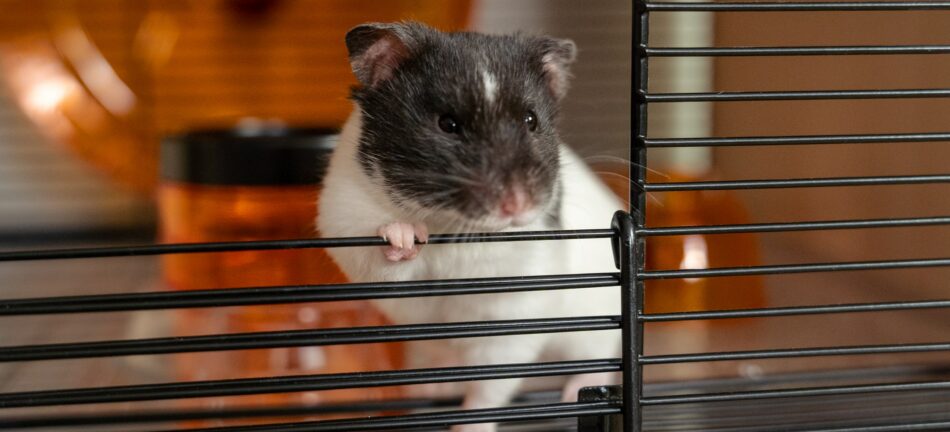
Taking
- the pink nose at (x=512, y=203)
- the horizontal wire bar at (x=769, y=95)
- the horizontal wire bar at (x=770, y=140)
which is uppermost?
the horizontal wire bar at (x=769, y=95)

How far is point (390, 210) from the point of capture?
0.87 m

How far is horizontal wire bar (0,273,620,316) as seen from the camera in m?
0.65

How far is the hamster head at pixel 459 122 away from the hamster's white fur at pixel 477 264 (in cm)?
4

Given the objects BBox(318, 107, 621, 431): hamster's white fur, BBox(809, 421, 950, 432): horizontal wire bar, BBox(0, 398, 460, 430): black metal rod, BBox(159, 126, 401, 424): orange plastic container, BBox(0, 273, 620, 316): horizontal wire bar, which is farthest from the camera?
Result: BBox(159, 126, 401, 424): orange plastic container

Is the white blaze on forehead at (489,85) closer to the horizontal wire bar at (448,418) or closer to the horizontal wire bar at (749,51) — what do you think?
the horizontal wire bar at (749,51)

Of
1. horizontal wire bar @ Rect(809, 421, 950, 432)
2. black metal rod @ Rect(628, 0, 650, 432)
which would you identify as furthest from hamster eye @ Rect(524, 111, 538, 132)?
horizontal wire bar @ Rect(809, 421, 950, 432)

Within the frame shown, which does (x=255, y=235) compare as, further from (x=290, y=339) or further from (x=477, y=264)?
(x=290, y=339)

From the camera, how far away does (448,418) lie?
2.33 feet

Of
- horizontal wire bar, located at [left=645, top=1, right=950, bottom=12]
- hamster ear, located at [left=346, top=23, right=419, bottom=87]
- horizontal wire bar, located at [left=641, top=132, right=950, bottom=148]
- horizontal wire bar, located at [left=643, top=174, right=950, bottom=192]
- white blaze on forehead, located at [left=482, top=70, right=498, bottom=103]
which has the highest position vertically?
horizontal wire bar, located at [left=645, top=1, right=950, bottom=12]

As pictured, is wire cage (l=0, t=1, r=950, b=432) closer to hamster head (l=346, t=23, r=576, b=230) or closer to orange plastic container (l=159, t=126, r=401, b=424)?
hamster head (l=346, t=23, r=576, b=230)

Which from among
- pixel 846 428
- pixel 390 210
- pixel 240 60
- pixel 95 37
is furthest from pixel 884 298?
pixel 95 37

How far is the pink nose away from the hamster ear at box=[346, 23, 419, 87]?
183 mm

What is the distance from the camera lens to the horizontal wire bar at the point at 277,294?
2.13 feet

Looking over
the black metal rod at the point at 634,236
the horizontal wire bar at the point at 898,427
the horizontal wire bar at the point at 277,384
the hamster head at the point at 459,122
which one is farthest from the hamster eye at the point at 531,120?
the horizontal wire bar at the point at 898,427
